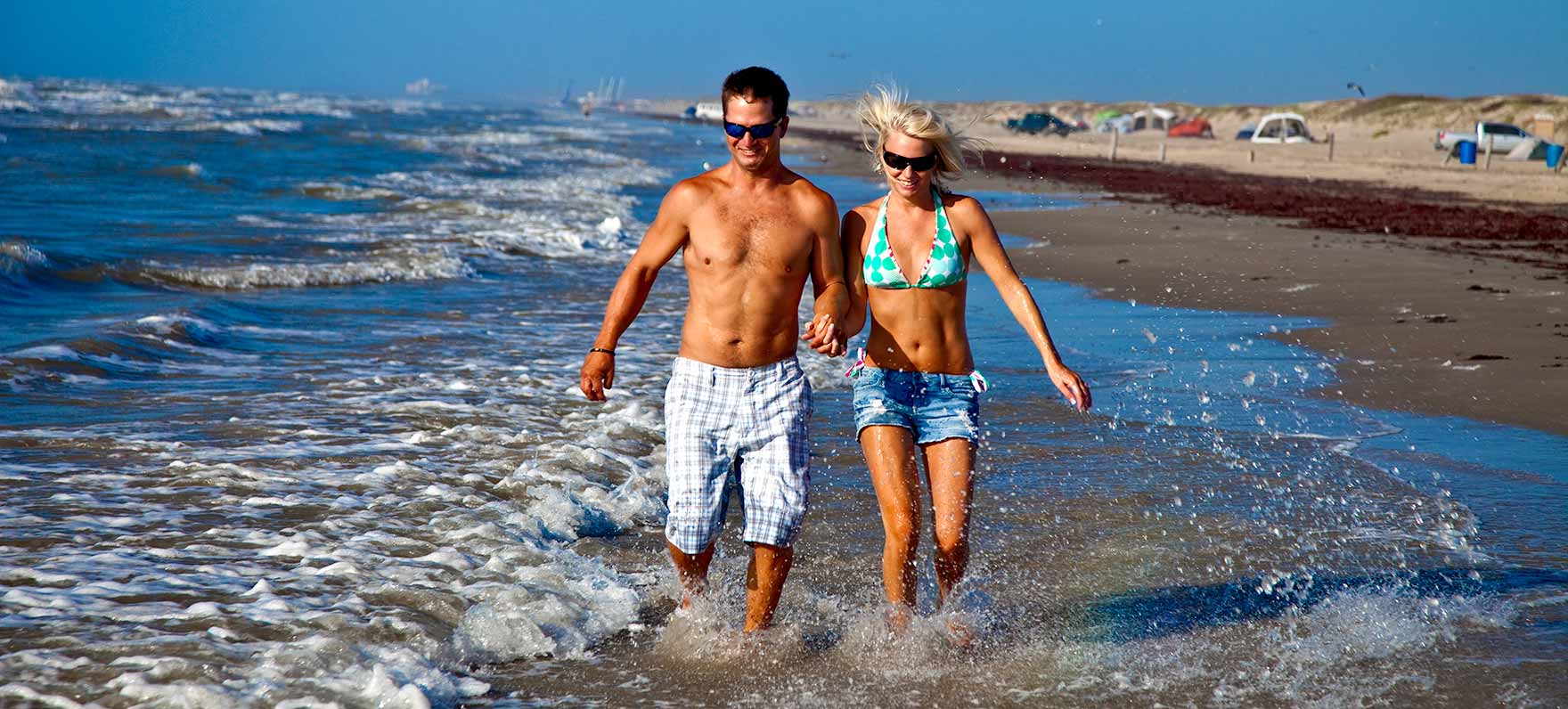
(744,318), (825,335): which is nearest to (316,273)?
(744,318)

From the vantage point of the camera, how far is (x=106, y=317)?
34.0 ft

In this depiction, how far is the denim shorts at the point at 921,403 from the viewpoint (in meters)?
4.33

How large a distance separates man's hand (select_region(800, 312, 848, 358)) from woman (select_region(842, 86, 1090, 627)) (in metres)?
0.29

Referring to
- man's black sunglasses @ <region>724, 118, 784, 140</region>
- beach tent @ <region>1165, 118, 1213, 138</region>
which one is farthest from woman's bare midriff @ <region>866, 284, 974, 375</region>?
beach tent @ <region>1165, 118, 1213, 138</region>

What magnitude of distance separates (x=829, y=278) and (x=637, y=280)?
637 millimetres

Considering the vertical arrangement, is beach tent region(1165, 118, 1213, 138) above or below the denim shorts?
above

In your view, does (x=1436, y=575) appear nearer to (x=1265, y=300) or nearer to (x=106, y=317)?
(x=1265, y=300)

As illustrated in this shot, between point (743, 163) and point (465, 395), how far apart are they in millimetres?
4323

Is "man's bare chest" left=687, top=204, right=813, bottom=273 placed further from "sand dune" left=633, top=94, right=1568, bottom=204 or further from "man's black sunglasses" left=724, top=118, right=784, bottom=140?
"sand dune" left=633, top=94, right=1568, bottom=204

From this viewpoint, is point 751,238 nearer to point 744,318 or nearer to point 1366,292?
point 744,318

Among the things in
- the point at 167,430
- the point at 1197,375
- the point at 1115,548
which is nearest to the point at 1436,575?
the point at 1115,548

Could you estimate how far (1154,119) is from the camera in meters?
78.5

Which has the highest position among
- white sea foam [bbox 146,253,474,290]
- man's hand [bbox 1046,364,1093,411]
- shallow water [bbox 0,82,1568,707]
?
man's hand [bbox 1046,364,1093,411]

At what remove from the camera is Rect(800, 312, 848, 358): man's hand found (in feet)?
13.0
